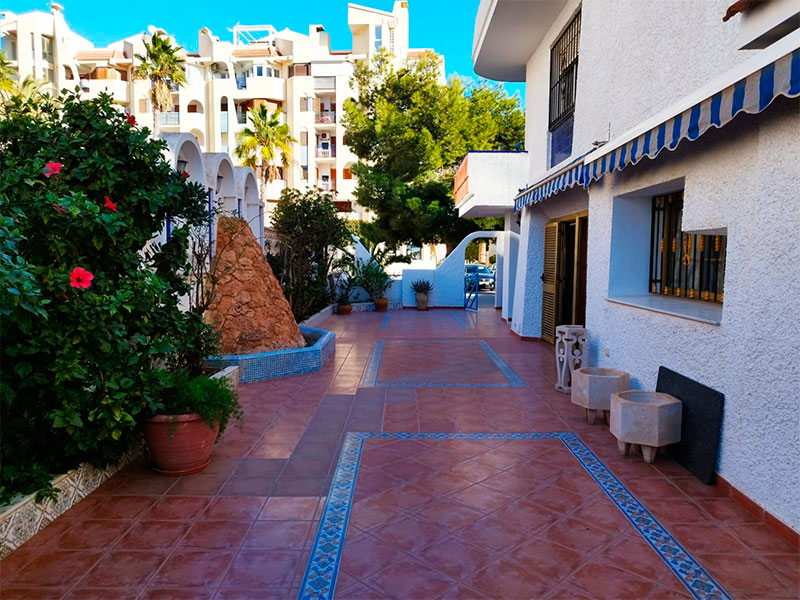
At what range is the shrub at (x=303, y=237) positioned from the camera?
47.2ft

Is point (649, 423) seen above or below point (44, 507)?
above

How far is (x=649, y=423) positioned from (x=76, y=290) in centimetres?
505

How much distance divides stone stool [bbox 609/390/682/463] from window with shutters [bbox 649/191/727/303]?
1704 mm

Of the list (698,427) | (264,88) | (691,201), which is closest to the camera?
(698,427)

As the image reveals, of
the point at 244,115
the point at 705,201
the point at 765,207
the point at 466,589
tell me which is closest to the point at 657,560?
the point at 466,589

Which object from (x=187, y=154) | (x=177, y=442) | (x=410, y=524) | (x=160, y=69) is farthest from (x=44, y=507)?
(x=160, y=69)

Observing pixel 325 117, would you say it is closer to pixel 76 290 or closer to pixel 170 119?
pixel 170 119

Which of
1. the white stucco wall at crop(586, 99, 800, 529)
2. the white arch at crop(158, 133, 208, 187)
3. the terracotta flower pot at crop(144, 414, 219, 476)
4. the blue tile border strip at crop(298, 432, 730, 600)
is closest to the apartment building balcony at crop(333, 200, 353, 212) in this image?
the white arch at crop(158, 133, 208, 187)

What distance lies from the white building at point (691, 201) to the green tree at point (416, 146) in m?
14.1

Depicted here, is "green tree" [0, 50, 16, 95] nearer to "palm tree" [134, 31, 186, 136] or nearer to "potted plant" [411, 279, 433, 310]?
"palm tree" [134, 31, 186, 136]

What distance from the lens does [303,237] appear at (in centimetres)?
1455

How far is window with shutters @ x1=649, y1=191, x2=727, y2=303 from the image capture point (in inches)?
248

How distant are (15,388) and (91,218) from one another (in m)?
1.34

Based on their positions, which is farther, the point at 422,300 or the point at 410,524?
the point at 422,300
